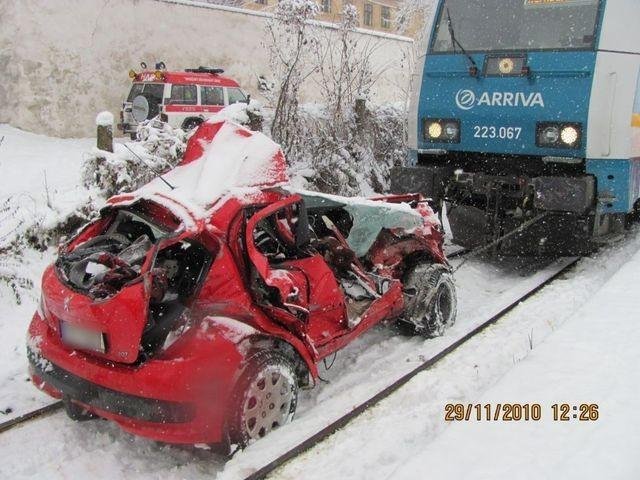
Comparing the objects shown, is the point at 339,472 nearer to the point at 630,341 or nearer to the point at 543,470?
the point at 543,470

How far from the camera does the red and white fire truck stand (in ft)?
46.4

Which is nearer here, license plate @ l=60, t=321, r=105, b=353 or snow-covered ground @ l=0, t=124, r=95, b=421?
license plate @ l=60, t=321, r=105, b=353

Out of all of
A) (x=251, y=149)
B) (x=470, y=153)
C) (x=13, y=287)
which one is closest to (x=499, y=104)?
(x=470, y=153)

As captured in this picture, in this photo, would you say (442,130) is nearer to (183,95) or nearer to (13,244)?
(13,244)

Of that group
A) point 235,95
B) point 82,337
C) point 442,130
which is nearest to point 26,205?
point 82,337

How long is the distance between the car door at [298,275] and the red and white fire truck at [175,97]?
1026cm

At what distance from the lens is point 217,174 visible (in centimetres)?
400

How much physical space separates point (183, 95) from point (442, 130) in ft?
28.8

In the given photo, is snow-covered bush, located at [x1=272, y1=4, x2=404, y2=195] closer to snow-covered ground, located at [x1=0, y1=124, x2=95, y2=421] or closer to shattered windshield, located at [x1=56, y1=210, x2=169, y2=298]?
A: snow-covered ground, located at [x1=0, y1=124, x2=95, y2=421]

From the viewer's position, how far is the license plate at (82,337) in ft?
11.2

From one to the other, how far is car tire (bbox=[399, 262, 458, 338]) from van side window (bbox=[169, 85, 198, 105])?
10346 millimetres

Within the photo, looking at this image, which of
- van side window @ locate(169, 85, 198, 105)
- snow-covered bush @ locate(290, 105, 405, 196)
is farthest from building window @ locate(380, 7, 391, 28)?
snow-covered bush @ locate(290, 105, 405, 196)

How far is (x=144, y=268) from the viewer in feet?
11.1

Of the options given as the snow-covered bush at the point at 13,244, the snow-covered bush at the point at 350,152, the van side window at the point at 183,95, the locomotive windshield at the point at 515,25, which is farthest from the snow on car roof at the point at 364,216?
the van side window at the point at 183,95
